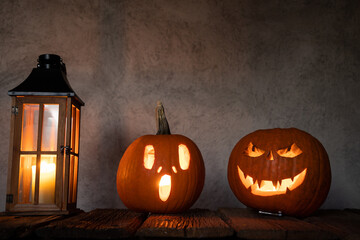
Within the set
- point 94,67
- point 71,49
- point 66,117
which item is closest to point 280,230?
point 66,117

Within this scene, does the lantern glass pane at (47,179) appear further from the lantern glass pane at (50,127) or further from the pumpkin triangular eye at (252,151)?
the pumpkin triangular eye at (252,151)

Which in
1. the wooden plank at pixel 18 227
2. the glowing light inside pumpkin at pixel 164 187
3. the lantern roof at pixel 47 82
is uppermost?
the lantern roof at pixel 47 82

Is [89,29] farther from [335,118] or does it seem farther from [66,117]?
[335,118]

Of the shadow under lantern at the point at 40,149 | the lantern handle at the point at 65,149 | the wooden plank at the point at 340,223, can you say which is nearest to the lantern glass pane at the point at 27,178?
the shadow under lantern at the point at 40,149

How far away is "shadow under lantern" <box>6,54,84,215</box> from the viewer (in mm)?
1455

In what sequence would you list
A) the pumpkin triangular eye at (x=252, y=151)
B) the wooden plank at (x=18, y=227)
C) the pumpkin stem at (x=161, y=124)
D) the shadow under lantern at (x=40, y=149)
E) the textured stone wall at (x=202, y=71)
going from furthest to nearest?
the textured stone wall at (x=202, y=71) < the pumpkin stem at (x=161, y=124) < the pumpkin triangular eye at (x=252, y=151) < the shadow under lantern at (x=40, y=149) < the wooden plank at (x=18, y=227)

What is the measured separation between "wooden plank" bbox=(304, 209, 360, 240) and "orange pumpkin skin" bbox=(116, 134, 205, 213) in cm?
58

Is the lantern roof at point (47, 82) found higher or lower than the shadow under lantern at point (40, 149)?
higher

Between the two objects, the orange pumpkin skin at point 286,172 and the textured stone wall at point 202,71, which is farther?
the textured stone wall at point 202,71

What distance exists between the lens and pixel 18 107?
1510 mm

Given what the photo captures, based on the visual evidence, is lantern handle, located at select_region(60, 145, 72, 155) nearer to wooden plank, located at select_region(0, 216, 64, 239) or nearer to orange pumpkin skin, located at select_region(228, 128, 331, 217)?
wooden plank, located at select_region(0, 216, 64, 239)

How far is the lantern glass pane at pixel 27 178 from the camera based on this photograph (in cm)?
146

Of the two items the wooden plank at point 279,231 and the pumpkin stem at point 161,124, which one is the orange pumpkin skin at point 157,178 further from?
the wooden plank at point 279,231

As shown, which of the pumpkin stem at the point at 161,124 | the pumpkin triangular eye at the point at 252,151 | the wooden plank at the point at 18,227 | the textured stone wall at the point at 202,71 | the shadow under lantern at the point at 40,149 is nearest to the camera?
the wooden plank at the point at 18,227
